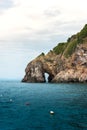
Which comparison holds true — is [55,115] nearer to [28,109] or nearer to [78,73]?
[28,109]

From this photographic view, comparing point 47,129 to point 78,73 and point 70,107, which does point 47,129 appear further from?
point 78,73

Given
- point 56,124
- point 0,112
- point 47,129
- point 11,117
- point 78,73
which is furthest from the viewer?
point 78,73

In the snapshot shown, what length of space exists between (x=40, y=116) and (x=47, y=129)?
12.4 metres

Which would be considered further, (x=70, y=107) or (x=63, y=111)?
(x=70, y=107)

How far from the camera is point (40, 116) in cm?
6538

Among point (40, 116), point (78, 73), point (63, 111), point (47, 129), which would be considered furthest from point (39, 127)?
point (78, 73)

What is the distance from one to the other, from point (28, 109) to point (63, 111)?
9.56 meters

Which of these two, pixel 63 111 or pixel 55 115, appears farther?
pixel 63 111

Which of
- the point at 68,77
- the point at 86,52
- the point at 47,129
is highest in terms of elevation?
the point at 86,52

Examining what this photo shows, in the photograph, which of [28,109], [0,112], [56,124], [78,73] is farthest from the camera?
[78,73]

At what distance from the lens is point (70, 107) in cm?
7775

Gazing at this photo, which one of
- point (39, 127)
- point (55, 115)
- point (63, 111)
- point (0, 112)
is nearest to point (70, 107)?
point (63, 111)

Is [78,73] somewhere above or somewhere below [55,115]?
above

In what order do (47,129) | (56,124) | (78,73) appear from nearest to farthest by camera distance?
(47,129)
(56,124)
(78,73)
